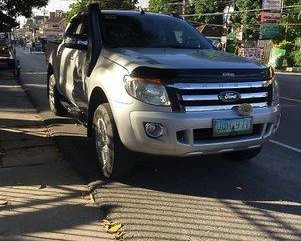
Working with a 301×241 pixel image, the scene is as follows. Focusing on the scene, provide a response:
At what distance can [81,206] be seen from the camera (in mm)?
5113

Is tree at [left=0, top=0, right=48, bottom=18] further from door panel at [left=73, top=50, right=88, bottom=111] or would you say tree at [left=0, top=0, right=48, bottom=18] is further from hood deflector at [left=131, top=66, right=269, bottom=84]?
hood deflector at [left=131, top=66, right=269, bottom=84]

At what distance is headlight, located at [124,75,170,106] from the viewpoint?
512 cm

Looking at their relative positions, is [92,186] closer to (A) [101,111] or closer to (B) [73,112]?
(A) [101,111]

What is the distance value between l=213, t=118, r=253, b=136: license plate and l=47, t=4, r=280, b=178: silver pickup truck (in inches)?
0.4

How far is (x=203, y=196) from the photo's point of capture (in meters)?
5.43

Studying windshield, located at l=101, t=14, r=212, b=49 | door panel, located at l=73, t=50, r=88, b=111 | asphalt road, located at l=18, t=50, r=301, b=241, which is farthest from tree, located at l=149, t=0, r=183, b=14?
asphalt road, located at l=18, t=50, r=301, b=241

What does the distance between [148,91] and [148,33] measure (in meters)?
1.80

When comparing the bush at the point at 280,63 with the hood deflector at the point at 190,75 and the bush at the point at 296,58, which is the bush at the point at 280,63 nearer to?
the bush at the point at 296,58

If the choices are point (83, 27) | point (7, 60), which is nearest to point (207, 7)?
point (7, 60)

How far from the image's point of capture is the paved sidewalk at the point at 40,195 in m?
4.50

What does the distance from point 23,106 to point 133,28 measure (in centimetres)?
517

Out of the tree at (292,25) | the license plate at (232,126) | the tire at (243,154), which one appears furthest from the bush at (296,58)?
the license plate at (232,126)

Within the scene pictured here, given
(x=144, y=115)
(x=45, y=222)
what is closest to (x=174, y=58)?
(x=144, y=115)

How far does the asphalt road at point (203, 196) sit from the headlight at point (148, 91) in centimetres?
98
